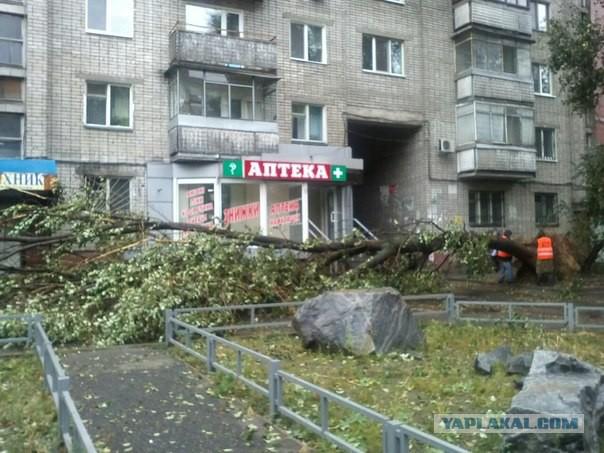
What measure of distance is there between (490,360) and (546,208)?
62.7ft

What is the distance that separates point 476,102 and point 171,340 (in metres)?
16.6

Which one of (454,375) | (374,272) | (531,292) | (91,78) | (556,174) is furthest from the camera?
(556,174)

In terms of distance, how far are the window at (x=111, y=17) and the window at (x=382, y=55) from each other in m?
7.99

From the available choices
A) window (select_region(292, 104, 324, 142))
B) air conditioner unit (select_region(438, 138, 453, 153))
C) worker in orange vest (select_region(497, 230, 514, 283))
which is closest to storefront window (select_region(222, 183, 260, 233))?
window (select_region(292, 104, 324, 142))

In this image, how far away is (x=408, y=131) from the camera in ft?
73.8

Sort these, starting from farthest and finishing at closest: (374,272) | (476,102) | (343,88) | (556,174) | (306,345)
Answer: (556,174) < (476,102) < (343,88) < (374,272) < (306,345)

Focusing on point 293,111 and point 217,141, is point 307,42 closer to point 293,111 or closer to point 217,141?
point 293,111

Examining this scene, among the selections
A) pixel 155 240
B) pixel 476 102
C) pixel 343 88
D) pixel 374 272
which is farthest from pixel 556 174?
pixel 155 240

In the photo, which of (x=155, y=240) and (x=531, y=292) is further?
(x=531, y=292)

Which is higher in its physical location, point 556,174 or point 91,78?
point 91,78

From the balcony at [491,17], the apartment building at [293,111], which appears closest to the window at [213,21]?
the apartment building at [293,111]

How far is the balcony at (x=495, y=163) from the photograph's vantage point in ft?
71.0

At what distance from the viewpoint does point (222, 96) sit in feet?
60.2

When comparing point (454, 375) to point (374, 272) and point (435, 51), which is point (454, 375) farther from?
point (435, 51)
